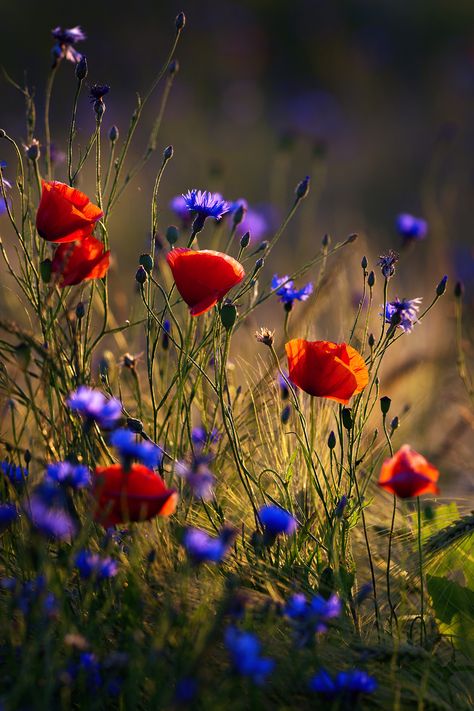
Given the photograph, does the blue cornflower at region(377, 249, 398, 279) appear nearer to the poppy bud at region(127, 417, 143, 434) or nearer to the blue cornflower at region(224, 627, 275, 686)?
the poppy bud at region(127, 417, 143, 434)

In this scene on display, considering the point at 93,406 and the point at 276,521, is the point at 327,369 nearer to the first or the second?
the point at 276,521

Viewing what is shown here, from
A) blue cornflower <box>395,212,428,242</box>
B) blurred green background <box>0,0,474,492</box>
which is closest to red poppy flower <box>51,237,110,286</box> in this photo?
blue cornflower <box>395,212,428,242</box>

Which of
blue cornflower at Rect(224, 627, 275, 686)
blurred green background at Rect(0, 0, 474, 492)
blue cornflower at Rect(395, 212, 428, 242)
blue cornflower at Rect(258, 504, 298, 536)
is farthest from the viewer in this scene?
blurred green background at Rect(0, 0, 474, 492)

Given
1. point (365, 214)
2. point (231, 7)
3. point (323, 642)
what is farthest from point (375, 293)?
point (231, 7)

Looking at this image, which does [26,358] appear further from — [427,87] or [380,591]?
[427,87]

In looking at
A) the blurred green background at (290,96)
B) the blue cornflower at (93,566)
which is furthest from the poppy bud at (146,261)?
the blurred green background at (290,96)
